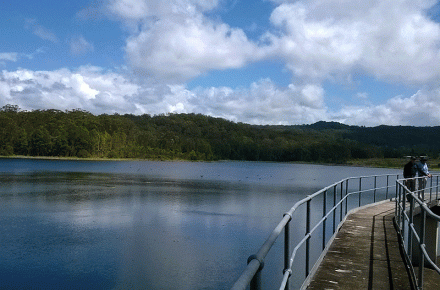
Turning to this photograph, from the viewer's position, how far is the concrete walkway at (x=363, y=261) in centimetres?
518

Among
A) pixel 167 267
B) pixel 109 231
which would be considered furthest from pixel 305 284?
pixel 109 231

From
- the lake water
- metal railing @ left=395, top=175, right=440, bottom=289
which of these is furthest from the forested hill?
metal railing @ left=395, top=175, right=440, bottom=289

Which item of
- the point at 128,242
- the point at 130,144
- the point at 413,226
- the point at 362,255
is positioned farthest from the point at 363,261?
the point at 130,144

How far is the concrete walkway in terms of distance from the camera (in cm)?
518

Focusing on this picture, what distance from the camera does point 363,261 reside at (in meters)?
6.20

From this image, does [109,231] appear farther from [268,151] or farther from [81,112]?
[268,151]

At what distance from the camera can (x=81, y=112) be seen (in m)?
163

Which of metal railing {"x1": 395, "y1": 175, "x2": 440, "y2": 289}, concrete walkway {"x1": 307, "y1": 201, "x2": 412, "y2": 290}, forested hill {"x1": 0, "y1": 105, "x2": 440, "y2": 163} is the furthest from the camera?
forested hill {"x1": 0, "y1": 105, "x2": 440, "y2": 163}

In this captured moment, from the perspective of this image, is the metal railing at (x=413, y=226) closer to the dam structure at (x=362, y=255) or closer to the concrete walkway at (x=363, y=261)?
the dam structure at (x=362, y=255)

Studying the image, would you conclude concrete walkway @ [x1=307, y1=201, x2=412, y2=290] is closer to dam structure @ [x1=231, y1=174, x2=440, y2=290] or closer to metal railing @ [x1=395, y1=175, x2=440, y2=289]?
dam structure @ [x1=231, y1=174, x2=440, y2=290]

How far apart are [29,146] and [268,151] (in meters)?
106

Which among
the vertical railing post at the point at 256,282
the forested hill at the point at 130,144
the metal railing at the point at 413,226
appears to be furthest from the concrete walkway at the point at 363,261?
the forested hill at the point at 130,144

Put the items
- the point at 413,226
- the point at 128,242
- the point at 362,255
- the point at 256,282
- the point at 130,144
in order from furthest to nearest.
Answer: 1. the point at 130,144
2. the point at 128,242
3. the point at 362,255
4. the point at 413,226
5. the point at 256,282

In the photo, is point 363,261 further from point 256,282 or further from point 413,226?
A: point 256,282
